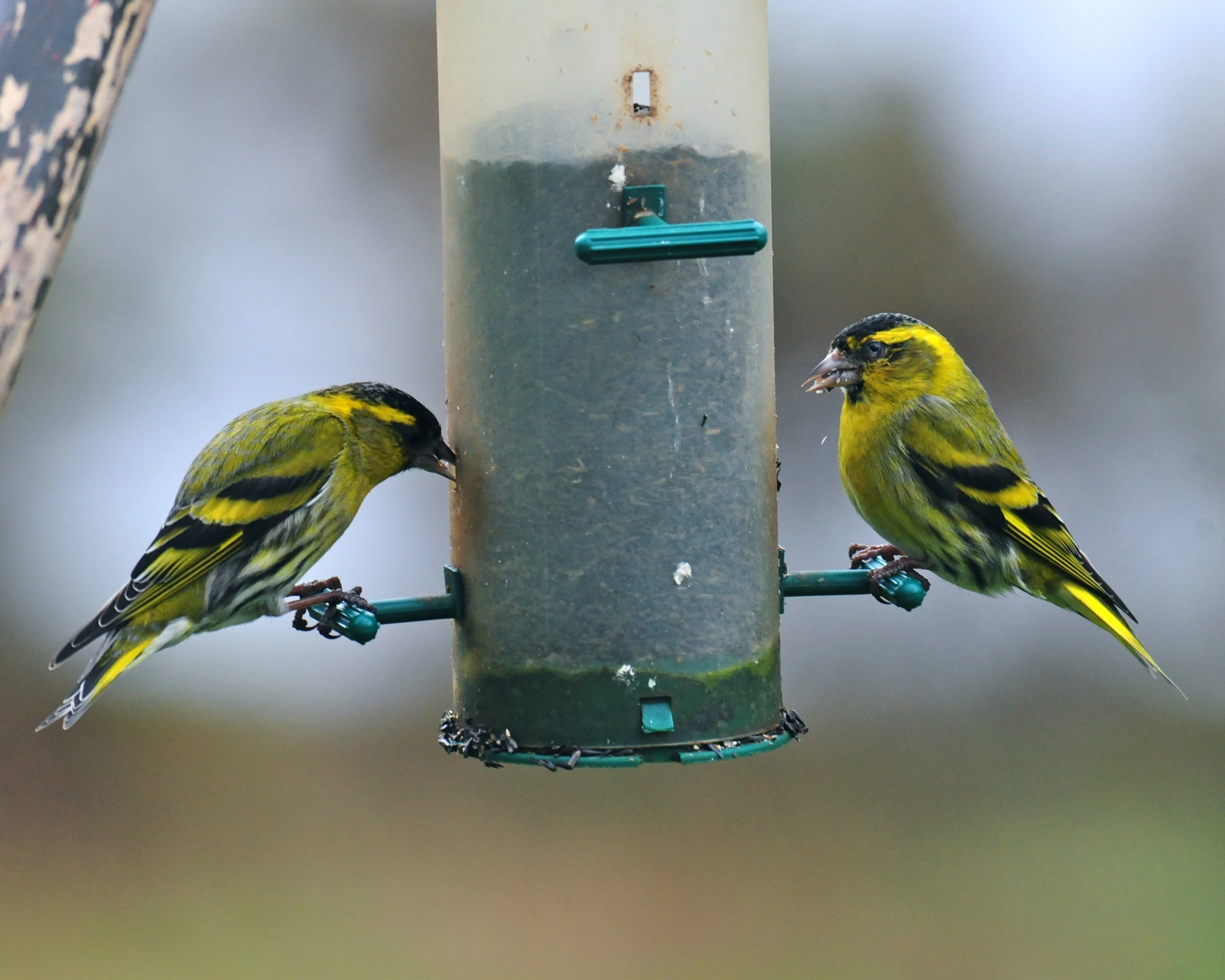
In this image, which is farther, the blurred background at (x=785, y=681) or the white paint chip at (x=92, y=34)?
the blurred background at (x=785, y=681)

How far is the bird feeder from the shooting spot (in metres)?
5.19

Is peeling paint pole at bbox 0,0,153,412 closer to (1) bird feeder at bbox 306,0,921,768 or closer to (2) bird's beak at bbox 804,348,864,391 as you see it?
(1) bird feeder at bbox 306,0,921,768

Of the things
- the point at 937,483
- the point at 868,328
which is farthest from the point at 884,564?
the point at 868,328

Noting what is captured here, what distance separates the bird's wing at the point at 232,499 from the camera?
5.95 metres

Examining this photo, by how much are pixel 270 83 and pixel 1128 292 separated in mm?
6430

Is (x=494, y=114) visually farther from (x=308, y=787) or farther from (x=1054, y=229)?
(x=308, y=787)

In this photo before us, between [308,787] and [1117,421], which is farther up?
[1117,421]

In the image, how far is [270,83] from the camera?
11914 mm

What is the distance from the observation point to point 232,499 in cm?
610

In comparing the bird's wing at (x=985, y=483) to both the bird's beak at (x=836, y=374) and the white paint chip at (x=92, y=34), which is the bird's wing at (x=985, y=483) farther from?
the white paint chip at (x=92, y=34)

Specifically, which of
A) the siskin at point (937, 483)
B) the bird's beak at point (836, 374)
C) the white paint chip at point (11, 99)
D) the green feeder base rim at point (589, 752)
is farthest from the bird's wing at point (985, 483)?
the white paint chip at point (11, 99)

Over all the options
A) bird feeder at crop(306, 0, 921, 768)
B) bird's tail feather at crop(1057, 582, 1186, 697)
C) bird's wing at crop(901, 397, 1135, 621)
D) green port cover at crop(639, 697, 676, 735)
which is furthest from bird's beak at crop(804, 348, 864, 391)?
green port cover at crop(639, 697, 676, 735)

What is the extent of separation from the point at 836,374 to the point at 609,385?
61.0 inches

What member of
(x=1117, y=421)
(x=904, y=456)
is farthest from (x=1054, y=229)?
(x=904, y=456)
